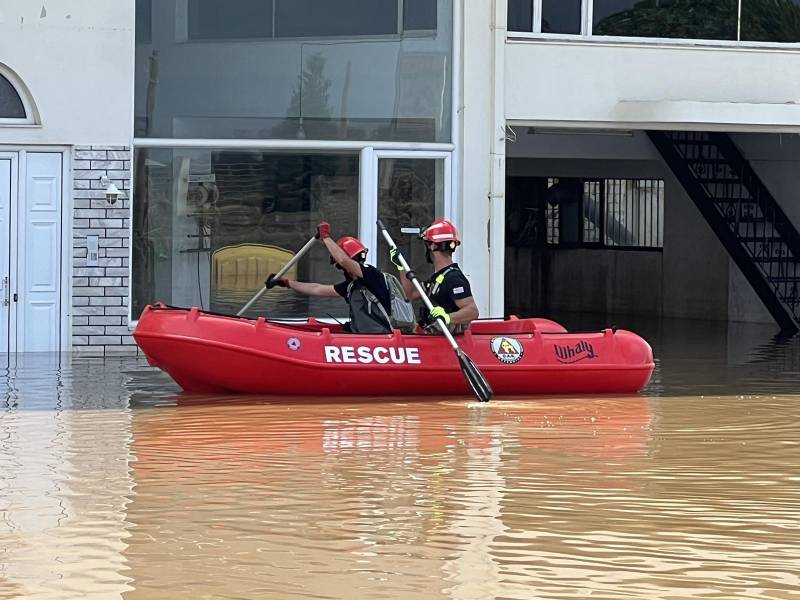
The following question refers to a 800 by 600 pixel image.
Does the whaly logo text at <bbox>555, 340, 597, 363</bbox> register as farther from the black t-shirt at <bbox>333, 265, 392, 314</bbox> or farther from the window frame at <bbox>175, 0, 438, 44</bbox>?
the window frame at <bbox>175, 0, 438, 44</bbox>

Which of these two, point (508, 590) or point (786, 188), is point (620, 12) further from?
point (508, 590)

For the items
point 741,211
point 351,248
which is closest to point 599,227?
point 741,211

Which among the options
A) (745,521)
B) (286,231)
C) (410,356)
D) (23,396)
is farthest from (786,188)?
(745,521)

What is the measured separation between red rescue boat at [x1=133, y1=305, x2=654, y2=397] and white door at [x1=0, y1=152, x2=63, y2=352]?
3.40 m

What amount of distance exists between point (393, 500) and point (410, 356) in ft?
13.9

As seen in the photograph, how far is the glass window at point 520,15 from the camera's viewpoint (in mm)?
16250

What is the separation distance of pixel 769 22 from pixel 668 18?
129cm

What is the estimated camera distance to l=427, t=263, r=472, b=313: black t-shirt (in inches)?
475

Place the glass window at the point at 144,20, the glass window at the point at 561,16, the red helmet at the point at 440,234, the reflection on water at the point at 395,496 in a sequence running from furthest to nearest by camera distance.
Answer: the glass window at the point at 561,16 → the glass window at the point at 144,20 → the red helmet at the point at 440,234 → the reflection on water at the point at 395,496

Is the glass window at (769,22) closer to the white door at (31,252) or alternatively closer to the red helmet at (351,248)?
the red helmet at (351,248)

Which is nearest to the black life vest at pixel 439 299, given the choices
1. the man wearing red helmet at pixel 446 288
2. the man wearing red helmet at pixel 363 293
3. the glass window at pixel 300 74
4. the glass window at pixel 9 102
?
the man wearing red helmet at pixel 446 288

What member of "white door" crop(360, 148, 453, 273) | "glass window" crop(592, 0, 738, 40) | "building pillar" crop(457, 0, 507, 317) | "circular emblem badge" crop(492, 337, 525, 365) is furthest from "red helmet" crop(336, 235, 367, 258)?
"glass window" crop(592, 0, 738, 40)

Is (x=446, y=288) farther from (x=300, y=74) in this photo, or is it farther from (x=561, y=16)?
(x=561, y=16)

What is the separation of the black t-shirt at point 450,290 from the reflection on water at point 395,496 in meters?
0.78
